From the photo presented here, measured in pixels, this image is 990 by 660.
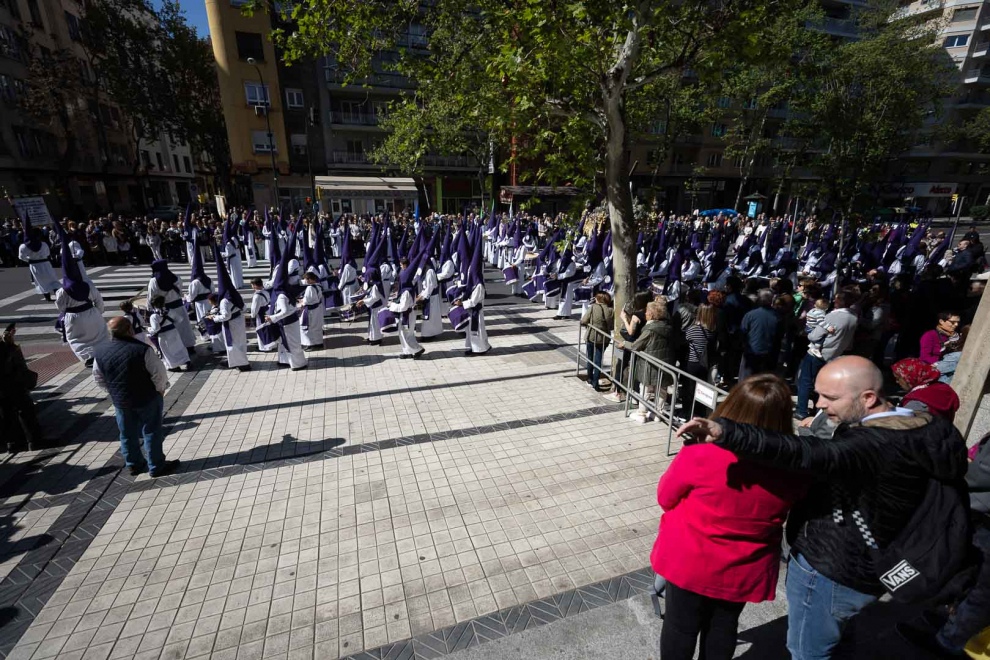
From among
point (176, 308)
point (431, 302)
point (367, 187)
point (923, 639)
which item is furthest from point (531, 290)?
point (367, 187)

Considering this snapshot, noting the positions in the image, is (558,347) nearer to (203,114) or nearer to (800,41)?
(800,41)

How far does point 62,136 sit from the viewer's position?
30828 mm

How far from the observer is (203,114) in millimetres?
35188

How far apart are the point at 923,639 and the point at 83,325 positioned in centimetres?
1096

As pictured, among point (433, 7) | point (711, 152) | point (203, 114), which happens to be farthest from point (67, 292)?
point (711, 152)

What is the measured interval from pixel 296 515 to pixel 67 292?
20.9ft

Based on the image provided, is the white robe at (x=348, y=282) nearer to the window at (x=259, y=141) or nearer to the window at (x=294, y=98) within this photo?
the window at (x=259, y=141)

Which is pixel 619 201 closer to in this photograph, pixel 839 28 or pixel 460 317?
pixel 460 317

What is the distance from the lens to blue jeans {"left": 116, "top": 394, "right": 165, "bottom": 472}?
15.6 ft

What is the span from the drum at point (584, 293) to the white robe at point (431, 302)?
3.62m

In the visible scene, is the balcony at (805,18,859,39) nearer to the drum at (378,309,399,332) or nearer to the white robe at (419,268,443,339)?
the white robe at (419,268,443,339)

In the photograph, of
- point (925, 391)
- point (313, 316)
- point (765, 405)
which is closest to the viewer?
point (765, 405)

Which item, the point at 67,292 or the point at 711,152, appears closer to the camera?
the point at 67,292

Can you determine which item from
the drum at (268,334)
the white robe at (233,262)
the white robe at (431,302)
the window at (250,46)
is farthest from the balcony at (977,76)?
the drum at (268,334)
